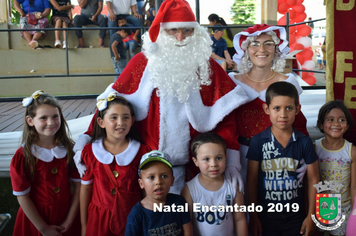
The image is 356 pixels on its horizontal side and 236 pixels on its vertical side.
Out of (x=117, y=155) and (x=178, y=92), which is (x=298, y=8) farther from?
(x=117, y=155)

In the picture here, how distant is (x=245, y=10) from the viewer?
38.4 ft

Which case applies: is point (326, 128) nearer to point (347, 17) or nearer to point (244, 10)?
point (347, 17)

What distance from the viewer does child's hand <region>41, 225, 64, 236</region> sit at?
1.99 meters

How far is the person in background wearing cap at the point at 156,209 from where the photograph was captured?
5.87 ft

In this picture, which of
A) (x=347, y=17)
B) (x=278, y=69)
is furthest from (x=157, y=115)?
(x=347, y=17)

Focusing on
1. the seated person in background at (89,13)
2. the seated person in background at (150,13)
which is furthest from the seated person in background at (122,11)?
the seated person in background at (89,13)

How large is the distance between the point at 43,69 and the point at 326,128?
6604mm

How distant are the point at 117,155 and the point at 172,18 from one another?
87cm

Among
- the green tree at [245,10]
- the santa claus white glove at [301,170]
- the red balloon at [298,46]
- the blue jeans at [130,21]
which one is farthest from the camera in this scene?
the green tree at [245,10]

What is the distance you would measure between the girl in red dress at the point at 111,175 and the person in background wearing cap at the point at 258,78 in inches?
26.3

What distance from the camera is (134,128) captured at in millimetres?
2205

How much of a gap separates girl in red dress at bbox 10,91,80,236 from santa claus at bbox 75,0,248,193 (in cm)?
16

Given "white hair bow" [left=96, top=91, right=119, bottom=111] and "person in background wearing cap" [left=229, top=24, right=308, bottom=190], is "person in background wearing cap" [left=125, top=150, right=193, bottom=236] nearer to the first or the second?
"white hair bow" [left=96, top=91, right=119, bottom=111]

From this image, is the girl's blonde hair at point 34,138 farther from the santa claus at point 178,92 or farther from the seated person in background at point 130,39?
the seated person in background at point 130,39
